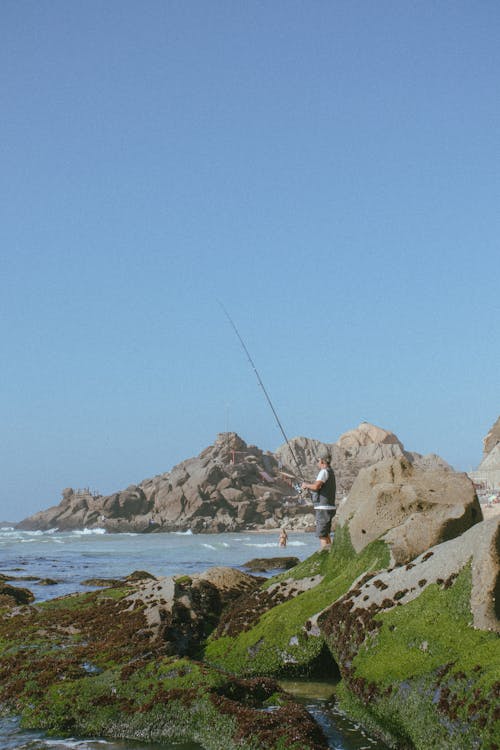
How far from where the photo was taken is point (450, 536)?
11.1 metres

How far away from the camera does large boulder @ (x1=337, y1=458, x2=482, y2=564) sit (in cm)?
1105

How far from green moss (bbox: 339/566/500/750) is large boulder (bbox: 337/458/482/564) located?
6.23 ft

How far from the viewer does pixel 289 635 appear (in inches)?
441

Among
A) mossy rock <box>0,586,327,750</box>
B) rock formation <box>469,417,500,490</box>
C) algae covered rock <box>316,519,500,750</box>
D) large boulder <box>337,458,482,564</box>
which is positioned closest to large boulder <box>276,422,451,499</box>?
rock formation <box>469,417,500,490</box>

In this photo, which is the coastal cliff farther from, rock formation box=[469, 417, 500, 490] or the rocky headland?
rock formation box=[469, 417, 500, 490]

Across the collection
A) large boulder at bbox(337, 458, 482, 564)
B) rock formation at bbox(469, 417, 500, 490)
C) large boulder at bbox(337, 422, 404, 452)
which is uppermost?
large boulder at bbox(337, 422, 404, 452)

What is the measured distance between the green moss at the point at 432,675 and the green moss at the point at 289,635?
159cm

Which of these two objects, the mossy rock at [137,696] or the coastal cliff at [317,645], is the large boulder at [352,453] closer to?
the coastal cliff at [317,645]

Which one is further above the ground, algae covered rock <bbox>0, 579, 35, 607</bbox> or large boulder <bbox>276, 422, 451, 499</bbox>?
large boulder <bbox>276, 422, 451, 499</bbox>

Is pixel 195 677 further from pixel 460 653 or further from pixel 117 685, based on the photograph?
pixel 460 653

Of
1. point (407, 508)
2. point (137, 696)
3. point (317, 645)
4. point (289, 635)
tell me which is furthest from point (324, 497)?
point (137, 696)

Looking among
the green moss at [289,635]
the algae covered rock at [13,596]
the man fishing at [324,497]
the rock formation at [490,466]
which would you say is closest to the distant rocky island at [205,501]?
the rock formation at [490,466]

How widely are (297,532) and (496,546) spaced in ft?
298

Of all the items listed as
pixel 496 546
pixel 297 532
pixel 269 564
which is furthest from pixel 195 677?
pixel 297 532
